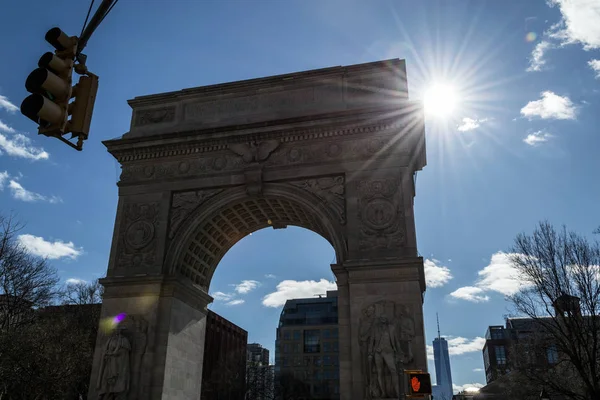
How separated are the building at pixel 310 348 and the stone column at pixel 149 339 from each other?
67.1m

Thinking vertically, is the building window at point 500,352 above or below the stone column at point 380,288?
above

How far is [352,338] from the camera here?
20734 mm

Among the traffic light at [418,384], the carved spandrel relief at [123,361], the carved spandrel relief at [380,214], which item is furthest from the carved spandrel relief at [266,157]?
the traffic light at [418,384]

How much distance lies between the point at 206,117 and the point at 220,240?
690 cm

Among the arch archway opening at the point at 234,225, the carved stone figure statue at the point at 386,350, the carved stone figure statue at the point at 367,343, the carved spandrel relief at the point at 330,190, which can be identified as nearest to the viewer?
the carved stone figure statue at the point at 386,350

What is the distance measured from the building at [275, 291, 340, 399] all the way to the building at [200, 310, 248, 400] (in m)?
26.1

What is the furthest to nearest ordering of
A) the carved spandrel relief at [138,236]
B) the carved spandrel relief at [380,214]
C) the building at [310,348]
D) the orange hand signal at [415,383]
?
the building at [310,348]
the carved spandrel relief at [138,236]
the carved spandrel relief at [380,214]
the orange hand signal at [415,383]

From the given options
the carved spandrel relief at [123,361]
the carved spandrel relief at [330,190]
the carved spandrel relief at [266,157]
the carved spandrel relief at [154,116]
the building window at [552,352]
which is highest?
the carved spandrel relief at [154,116]

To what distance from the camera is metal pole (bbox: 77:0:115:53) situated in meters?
6.62

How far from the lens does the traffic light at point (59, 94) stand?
5.65 m

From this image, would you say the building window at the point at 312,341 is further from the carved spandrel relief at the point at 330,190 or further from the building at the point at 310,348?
the carved spandrel relief at the point at 330,190

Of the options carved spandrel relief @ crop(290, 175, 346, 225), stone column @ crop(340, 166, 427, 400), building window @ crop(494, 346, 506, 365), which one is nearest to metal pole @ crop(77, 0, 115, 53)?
stone column @ crop(340, 166, 427, 400)

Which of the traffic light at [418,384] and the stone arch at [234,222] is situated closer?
the traffic light at [418,384]

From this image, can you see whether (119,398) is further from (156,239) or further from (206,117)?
(206,117)
